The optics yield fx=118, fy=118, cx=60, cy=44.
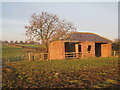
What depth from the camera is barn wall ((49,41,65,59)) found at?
17031mm

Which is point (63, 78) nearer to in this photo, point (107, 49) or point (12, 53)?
point (107, 49)

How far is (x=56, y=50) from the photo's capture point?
1714cm

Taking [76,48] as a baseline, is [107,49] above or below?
below

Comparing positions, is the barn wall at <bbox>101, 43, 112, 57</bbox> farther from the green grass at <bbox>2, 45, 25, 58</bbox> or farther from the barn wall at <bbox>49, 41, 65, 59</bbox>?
the green grass at <bbox>2, 45, 25, 58</bbox>

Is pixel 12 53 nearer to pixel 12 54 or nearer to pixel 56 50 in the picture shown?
pixel 12 54

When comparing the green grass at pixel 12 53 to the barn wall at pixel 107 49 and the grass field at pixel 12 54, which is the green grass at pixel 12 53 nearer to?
the grass field at pixel 12 54

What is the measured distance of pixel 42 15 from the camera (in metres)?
21.0

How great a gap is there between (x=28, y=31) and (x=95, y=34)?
13435 mm

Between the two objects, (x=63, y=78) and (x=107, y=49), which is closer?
(x=63, y=78)

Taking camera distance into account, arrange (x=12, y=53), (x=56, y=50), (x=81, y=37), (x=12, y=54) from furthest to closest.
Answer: (x=12, y=53)
(x=12, y=54)
(x=81, y=37)
(x=56, y=50)

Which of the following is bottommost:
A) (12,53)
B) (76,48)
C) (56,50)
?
(12,53)

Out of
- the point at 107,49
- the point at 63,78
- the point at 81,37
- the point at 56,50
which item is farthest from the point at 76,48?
the point at 63,78

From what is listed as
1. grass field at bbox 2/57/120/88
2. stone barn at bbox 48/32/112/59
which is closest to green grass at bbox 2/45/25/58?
stone barn at bbox 48/32/112/59

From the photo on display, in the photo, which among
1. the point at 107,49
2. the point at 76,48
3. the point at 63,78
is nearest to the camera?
the point at 63,78
